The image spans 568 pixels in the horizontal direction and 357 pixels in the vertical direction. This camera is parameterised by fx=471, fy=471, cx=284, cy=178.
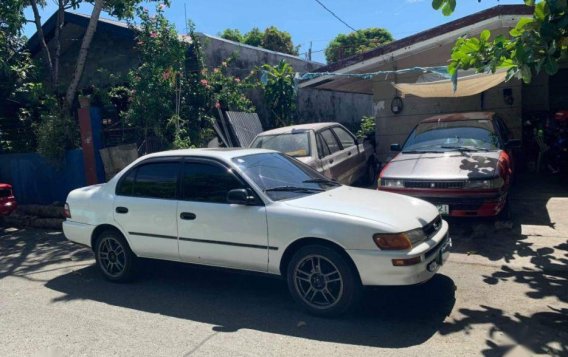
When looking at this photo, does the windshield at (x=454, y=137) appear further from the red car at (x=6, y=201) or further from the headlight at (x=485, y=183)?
the red car at (x=6, y=201)

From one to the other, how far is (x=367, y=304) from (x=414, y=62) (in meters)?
8.21

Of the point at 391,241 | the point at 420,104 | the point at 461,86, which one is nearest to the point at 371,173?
the point at 420,104

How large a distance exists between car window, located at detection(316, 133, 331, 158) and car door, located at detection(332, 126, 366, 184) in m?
Result: 0.51

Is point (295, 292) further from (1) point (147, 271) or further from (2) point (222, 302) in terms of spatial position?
(1) point (147, 271)

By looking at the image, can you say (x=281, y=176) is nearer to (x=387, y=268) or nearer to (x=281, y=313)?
(x=281, y=313)

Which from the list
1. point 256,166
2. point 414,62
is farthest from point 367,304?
point 414,62

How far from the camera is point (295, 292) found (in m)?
4.39

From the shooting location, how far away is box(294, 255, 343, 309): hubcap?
166 inches

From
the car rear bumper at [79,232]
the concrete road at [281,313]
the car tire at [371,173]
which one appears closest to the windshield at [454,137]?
the concrete road at [281,313]

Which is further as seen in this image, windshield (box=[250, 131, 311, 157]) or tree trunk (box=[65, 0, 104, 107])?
tree trunk (box=[65, 0, 104, 107])

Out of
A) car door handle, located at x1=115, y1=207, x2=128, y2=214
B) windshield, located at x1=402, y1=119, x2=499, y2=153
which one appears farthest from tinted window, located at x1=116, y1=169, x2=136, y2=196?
windshield, located at x1=402, y1=119, x2=499, y2=153

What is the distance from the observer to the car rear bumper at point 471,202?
624cm

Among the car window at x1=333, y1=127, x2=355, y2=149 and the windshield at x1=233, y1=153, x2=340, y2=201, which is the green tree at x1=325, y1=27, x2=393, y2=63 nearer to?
the car window at x1=333, y1=127, x2=355, y2=149

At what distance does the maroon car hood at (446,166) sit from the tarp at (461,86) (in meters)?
2.13
